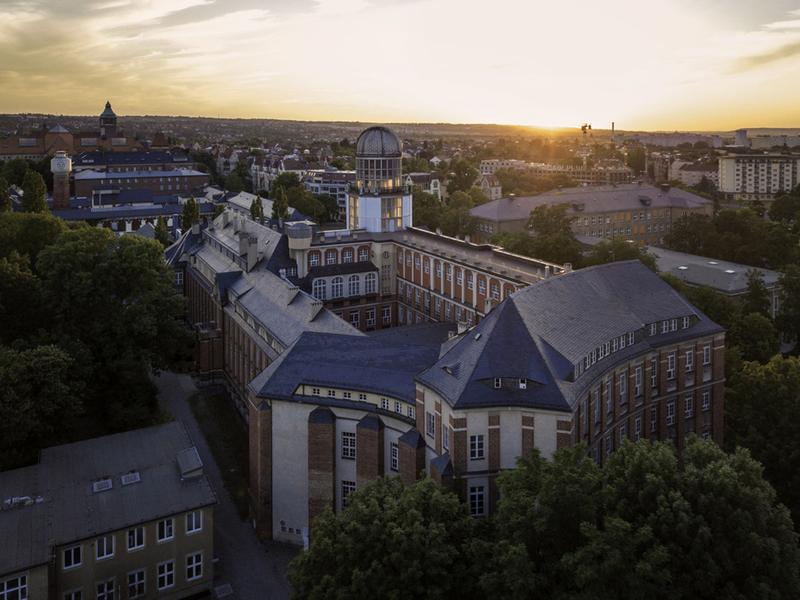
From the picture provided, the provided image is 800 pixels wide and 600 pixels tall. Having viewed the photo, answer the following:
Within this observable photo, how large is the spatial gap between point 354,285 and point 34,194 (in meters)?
48.4

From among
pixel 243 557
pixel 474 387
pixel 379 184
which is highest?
pixel 379 184

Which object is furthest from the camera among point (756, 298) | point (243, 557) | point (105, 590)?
point (756, 298)

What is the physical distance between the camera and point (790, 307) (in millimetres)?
79750

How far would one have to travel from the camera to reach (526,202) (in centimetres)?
14638

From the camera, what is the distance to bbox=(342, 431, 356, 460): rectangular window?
153 feet

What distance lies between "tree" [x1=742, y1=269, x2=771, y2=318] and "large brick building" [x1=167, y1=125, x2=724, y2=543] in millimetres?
29745

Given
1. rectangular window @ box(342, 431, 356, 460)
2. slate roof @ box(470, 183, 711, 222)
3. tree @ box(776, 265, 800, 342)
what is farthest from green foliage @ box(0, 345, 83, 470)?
slate roof @ box(470, 183, 711, 222)

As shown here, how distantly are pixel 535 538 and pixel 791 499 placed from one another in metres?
25.0

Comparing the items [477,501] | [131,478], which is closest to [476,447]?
[477,501]

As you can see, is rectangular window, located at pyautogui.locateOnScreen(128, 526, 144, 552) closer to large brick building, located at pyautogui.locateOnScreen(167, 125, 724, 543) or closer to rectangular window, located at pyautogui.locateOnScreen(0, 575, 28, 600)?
rectangular window, located at pyautogui.locateOnScreen(0, 575, 28, 600)

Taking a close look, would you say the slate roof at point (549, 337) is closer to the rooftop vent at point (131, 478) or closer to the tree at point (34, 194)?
the rooftop vent at point (131, 478)

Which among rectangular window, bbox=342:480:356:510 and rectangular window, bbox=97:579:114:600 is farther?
rectangular window, bbox=342:480:356:510

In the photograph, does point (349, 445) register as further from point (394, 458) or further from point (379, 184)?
point (379, 184)

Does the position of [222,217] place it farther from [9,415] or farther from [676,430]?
[676,430]
